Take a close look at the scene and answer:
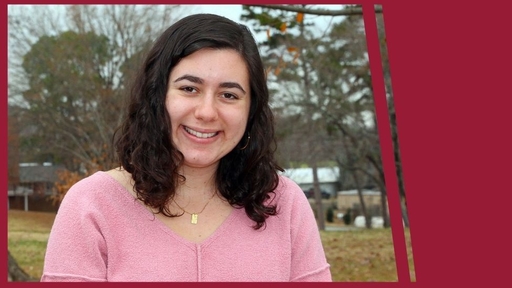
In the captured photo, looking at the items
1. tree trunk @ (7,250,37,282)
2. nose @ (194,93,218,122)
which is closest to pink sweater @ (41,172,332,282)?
nose @ (194,93,218,122)

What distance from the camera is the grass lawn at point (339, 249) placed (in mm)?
8977

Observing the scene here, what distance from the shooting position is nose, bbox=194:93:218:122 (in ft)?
5.29

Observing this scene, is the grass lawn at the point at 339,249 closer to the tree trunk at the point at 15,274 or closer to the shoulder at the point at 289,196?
the tree trunk at the point at 15,274

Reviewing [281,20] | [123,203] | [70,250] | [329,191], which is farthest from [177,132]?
[329,191]

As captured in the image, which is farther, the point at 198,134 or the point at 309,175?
the point at 309,175

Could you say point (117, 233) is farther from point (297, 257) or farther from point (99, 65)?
point (99, 65)

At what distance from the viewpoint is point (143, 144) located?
1.75 metres

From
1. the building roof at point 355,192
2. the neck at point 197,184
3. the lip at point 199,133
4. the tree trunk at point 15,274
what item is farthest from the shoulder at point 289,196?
the building roof at point 355,192

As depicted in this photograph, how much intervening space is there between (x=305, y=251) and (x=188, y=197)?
0.42m

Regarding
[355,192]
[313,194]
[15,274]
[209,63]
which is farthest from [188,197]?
[355,192]

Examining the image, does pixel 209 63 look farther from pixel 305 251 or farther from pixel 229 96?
pixel 305 251

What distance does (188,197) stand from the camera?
1.84 meters

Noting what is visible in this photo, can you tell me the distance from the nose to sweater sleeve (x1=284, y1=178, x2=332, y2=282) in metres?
0.49

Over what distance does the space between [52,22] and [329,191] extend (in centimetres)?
632
